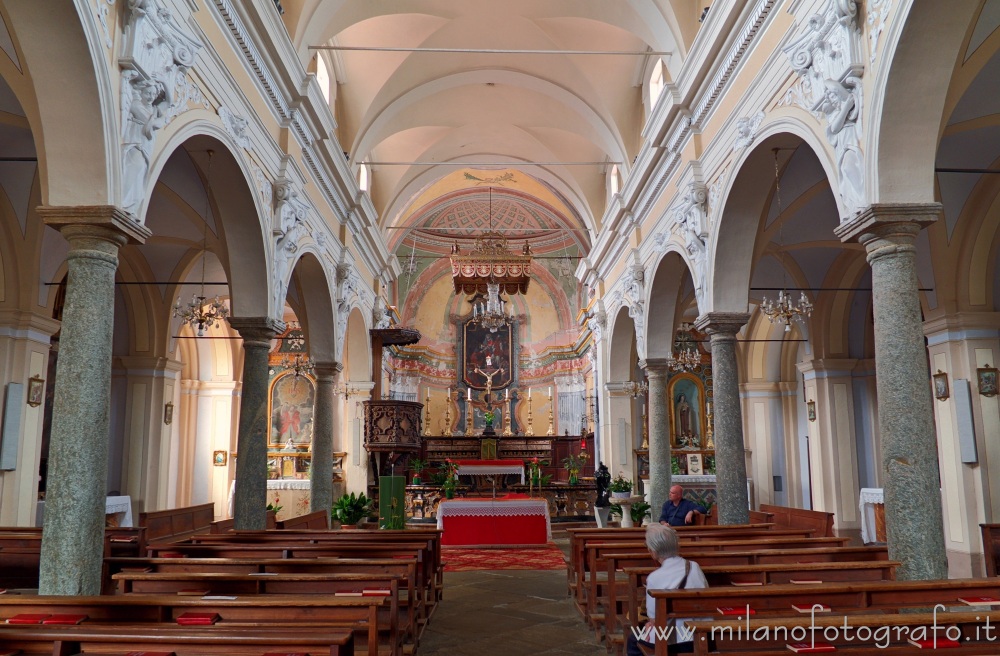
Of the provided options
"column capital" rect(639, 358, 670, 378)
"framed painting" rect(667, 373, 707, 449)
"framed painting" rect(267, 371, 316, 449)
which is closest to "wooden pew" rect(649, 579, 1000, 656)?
"column capital" rect(639, 358, 670, 378)

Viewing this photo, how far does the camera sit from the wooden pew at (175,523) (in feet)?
36.2

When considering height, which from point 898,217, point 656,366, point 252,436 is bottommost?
point 252,436

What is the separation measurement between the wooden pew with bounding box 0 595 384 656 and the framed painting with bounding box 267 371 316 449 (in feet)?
58.4

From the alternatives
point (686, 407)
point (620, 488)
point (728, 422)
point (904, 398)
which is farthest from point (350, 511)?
point (686, 407)

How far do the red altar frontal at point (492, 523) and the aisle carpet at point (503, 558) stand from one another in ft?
1.03

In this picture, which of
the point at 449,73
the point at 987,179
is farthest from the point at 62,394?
the point at 449,73

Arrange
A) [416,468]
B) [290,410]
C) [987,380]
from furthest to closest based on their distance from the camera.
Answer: [290,410] < [416,468] < [987,380]

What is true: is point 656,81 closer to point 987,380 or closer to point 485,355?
point 987,380

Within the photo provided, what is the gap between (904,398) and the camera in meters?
6.11

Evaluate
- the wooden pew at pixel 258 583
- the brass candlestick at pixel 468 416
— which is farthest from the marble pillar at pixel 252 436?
the brass candlestick at pixel 468 416

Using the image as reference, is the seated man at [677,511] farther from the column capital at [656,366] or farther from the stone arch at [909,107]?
the column capital at [656,366]

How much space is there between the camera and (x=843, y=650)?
12.0 ft

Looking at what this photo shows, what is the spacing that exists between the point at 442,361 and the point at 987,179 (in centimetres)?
1997

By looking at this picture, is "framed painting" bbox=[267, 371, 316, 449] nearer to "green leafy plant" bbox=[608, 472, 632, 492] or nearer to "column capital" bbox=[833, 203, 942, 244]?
"green leafy plant" bbox=[608, 472, 632, 492]
